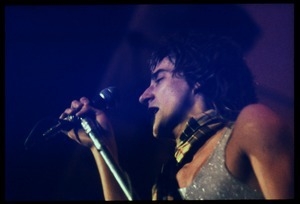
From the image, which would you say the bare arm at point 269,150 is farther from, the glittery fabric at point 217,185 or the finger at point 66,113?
the finger at point 66,113

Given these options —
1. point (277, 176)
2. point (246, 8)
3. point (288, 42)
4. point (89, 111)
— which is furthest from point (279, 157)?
point (89, 111)

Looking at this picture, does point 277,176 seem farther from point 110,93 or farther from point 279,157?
point 110,93

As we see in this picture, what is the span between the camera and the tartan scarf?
3.33 m

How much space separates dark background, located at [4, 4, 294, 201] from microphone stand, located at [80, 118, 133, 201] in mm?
56

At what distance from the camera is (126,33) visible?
3.41 m

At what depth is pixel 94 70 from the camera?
341 centimetres

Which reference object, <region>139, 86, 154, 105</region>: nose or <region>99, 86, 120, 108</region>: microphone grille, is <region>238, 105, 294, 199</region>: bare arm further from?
<region>99, 86, 120, 108</region>: microphone grille

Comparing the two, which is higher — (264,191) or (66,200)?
(66,200)

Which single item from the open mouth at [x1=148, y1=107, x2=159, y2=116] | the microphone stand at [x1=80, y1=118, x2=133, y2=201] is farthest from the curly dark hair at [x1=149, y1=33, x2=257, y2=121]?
the microphone stand at [x1=80, y1=118, x2=133, y2=201]

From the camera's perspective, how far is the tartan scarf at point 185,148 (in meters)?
3.33

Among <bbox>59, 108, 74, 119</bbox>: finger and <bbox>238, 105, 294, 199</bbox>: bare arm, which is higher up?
<bbox>59, 108, 74, 119</bbox>: finger

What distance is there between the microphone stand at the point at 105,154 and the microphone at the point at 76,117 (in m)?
0.05

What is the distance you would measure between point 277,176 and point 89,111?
1.11 m

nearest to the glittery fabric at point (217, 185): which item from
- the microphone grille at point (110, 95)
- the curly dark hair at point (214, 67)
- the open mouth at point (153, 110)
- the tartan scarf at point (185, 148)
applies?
the tartan scarf at point (185, 148)
